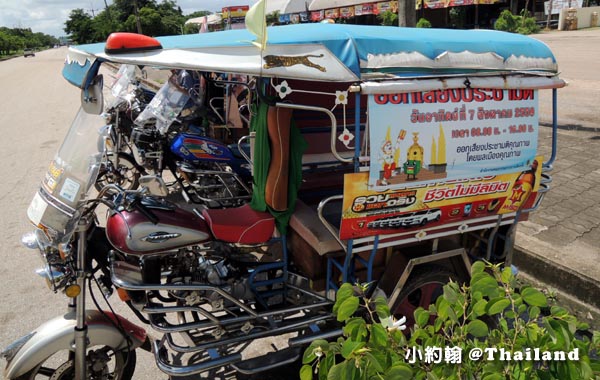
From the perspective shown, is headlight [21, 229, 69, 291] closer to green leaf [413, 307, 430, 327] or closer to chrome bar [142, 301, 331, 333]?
chrome bar [142, 301, 331, 333]

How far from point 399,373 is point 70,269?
72.2 inches

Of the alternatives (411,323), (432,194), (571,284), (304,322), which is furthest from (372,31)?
(571,284)

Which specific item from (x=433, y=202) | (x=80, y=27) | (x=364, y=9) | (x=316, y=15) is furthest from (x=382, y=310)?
(x=80, y=27)

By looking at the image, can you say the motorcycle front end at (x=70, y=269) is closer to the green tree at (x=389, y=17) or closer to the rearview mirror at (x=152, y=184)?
the rearview mirror at (x=152, y=184)

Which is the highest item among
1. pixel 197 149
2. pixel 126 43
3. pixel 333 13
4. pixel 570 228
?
pixel 333 13

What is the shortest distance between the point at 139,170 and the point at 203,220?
3439 mm

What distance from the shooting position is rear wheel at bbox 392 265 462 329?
287 centimetres

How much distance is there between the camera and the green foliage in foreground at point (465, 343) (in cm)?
120

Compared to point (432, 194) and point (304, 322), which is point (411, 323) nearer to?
point (304, 322)

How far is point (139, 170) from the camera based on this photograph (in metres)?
5.70

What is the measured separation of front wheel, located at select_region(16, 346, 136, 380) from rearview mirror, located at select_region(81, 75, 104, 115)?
4.41 ft

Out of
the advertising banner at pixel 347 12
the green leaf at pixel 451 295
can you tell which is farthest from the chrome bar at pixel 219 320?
the advertising banner at pixel 347 12

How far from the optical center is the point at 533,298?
1.31 meters

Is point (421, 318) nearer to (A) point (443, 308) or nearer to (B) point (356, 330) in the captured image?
(A) point (443, 308)
